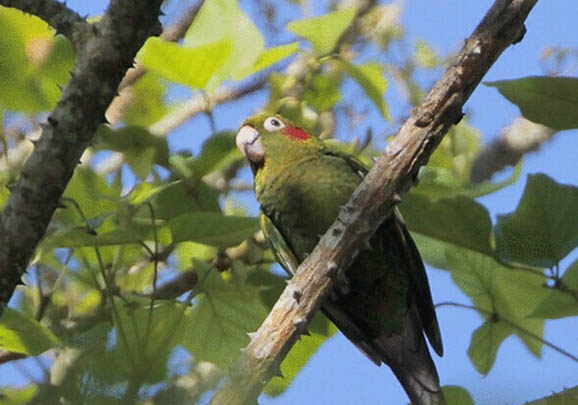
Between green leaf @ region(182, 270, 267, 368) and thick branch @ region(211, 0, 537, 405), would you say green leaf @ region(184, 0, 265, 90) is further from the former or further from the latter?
thick branch @ region(211, 0, 537, 405)

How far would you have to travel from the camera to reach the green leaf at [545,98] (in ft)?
4.80

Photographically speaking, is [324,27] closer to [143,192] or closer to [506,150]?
[143,192]

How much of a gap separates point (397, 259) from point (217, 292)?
58 cm

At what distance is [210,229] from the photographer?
1693 mm

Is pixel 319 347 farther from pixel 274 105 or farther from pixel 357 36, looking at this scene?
pixel 357 36

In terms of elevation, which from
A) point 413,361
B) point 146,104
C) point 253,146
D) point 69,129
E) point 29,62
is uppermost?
point 29,62

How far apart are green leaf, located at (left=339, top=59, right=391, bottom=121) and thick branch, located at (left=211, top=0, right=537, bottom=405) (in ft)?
2.14

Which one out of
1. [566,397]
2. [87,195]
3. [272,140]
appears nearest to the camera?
[566,397]

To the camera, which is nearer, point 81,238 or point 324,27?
→ point 81,238

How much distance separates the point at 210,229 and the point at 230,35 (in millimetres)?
477

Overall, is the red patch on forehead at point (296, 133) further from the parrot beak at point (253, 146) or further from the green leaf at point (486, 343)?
the green leaf at point (486, 343)

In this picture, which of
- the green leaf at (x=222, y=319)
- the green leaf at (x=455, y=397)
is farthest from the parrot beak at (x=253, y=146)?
the green leaf at (x=455, y=397)

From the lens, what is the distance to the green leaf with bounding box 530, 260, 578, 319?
162 cm

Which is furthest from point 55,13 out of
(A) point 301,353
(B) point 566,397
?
(B) point 566,397
